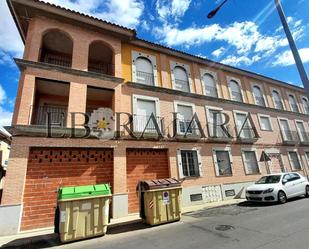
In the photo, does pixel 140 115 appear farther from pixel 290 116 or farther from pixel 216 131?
pixel 290 116

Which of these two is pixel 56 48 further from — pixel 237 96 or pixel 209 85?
pixel 237 96

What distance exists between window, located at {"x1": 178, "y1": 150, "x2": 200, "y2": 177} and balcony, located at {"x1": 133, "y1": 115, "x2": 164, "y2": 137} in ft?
6.65

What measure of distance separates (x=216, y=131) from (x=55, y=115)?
10439 mm

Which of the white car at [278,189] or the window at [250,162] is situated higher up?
the window at [250,162]

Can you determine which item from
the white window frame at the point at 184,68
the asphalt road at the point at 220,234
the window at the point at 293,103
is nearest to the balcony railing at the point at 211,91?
the white window frame at the point at 184,68

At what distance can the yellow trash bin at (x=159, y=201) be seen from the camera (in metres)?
7.17

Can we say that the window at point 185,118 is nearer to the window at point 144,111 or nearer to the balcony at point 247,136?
the window at point 144,111

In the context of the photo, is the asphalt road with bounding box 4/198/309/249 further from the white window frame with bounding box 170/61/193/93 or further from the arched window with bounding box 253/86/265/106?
the arched window with bounding box 253/86/265/106

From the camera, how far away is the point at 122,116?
10914mm

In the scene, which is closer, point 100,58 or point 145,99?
point 145,99

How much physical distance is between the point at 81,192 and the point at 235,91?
1488 cm

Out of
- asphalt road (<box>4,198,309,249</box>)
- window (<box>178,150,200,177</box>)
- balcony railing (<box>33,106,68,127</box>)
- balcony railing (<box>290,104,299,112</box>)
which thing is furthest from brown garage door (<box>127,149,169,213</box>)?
balcony railing (<box>290,104,299,112</box>)

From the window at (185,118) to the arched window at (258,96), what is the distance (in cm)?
788

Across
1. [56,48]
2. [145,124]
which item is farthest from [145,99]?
[56,48]
